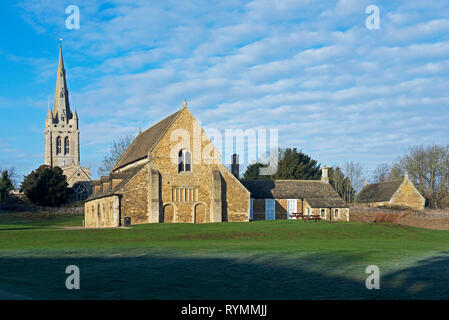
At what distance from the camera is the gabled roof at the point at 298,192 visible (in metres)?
59.3

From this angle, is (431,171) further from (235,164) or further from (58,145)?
(58,145)

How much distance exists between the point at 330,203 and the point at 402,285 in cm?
4587

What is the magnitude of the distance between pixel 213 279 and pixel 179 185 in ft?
114

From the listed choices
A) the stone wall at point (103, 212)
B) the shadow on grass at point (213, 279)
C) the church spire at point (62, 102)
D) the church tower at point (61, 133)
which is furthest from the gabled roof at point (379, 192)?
the church spire at point (62, 102)

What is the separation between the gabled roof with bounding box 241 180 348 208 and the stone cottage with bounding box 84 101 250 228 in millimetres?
9046

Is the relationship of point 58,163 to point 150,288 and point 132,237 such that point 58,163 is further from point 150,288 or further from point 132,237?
point 150,288

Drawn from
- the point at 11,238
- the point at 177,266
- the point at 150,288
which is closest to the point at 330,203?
the point at 11,238

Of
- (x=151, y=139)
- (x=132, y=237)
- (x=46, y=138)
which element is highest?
(x=46, y=138)

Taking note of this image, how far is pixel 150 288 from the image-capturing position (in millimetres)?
13617

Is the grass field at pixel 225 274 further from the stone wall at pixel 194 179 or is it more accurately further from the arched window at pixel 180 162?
the arched window at pixel 180 162

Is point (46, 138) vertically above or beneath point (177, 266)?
A: above

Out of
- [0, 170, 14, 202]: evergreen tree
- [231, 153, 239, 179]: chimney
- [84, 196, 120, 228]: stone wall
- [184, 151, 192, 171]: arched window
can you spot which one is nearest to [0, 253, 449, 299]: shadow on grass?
[84, 196, 120, 228]: stone wall

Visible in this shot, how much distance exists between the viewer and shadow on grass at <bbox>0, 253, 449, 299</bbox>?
1291 cm

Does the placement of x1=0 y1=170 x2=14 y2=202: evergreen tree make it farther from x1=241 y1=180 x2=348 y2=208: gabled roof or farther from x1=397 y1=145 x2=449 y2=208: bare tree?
x1=397 y1=145 x2=449 y2=208: bare tree
